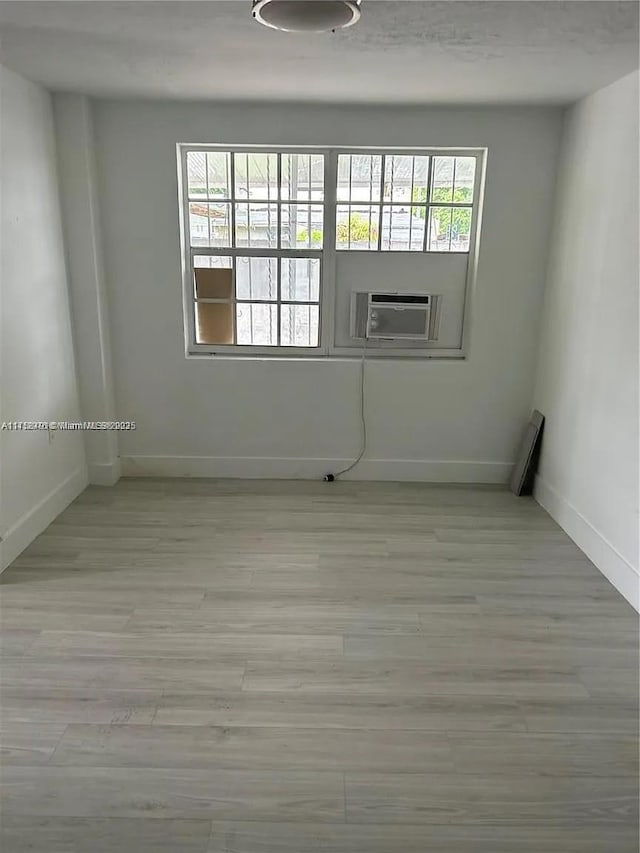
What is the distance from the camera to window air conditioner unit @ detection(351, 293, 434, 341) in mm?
4129

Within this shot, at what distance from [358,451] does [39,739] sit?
282 centimetres

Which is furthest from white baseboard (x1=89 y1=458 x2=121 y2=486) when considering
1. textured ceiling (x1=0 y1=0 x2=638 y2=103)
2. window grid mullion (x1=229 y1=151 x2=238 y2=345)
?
textured ceiling (x1=0 y1=0 x2=638 y2=103)

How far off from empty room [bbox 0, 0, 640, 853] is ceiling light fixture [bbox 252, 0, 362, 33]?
1 centimetres

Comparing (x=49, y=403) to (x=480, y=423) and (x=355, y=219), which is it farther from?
(x=480, y=423)

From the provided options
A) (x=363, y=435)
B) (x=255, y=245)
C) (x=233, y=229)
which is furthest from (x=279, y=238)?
(x=363, y=435)

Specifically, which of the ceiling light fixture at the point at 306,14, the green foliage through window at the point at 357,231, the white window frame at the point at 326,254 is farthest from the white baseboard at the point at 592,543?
the ceiling light fixture at the point at 306,14

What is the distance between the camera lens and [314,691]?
2.27 m

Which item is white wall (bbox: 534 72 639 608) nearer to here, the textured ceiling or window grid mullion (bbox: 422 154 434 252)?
the textured ceiling

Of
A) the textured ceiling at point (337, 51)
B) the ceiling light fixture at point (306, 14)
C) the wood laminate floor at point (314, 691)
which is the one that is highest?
the textured ceiling at point (337, 51)

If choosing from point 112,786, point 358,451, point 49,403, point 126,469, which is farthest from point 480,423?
point 112,786

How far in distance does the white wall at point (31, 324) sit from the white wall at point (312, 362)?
1.36 ft

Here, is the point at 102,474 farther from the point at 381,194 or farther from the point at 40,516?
the point at 381,194

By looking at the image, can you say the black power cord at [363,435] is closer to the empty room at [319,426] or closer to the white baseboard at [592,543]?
the empty room at [319,426]

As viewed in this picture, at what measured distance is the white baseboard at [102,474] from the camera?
4.24 metres
